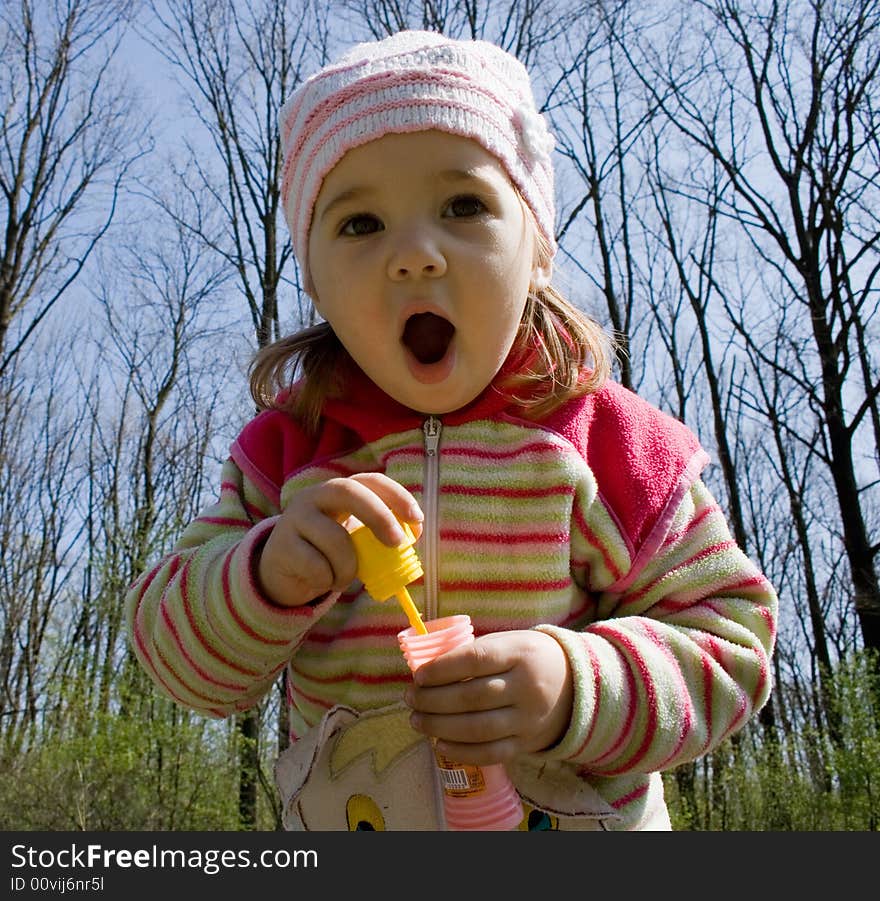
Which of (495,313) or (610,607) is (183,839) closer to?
(610,607)

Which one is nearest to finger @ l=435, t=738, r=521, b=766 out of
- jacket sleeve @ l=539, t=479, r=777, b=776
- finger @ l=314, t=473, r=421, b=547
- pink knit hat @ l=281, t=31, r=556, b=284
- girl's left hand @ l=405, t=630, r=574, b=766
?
girl's left hand @ l=405, t=630, r=574, b=766

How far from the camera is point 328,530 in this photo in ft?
3.18

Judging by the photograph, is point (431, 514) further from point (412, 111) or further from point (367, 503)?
point (412, 111)

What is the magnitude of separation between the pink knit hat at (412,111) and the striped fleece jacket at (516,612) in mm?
360

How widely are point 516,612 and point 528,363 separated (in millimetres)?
387

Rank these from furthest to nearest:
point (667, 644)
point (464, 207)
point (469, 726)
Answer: point (464, 207), point (667, 644), point (469, 726)

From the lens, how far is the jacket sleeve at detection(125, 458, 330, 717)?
107 cm

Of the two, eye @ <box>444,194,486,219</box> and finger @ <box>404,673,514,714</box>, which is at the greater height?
eye @ <box>444,194,486,219</box>

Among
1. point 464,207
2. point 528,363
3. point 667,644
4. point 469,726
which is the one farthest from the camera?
point 528,363

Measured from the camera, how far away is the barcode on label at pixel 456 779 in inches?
37.4

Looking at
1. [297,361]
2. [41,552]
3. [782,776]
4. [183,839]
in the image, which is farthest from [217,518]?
[41,552]

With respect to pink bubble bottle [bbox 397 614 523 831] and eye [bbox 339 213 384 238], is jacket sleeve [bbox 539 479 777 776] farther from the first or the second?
eye [bbox 339 213 384 238]

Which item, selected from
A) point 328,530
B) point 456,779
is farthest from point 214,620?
point 456,779

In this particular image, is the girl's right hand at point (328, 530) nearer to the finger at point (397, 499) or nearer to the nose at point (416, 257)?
the finger at point (397, 499)
